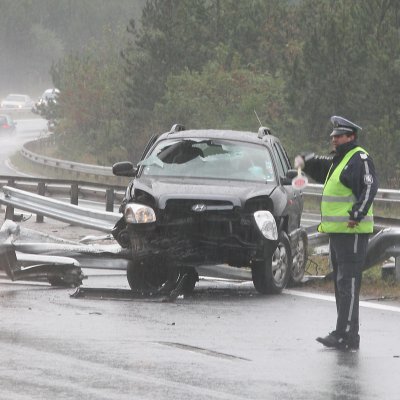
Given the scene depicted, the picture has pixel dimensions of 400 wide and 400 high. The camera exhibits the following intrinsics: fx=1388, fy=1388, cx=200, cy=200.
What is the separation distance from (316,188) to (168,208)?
21.3 metres

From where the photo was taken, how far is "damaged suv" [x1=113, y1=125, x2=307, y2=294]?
13.4m

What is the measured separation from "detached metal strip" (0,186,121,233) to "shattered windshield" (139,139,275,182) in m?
3.78

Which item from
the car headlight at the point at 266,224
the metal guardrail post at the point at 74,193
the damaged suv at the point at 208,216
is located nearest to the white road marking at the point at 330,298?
the damaged suv at the point at 208,216

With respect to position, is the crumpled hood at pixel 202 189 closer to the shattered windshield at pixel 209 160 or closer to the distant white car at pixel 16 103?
the shattered windshield at pixel 209 160

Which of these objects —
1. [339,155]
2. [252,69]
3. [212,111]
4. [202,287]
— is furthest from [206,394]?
[252,69]

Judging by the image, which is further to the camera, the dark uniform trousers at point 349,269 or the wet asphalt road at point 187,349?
the dark uniform trousers at point 349,269

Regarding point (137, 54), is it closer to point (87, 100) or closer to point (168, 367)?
point (87, 100)

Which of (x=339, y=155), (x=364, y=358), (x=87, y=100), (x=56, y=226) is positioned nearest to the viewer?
(x=364, y=358)

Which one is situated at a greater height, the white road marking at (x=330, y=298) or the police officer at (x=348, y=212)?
the police officer at (x=348, y=212)

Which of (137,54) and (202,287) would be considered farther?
(137,54)

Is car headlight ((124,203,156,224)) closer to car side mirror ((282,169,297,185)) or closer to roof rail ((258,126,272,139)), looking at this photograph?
car side mirror ((282,169,297,185))

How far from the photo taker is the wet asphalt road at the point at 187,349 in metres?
8.19

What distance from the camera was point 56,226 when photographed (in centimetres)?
2466

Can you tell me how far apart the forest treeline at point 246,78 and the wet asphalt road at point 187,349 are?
30.3m
